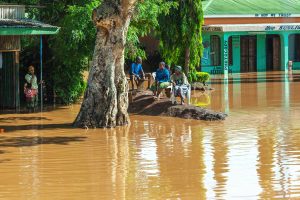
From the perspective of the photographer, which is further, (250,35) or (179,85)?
→ (250,35)

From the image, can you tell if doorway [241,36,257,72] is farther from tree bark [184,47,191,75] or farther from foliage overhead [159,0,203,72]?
tree bark [184,47,191,75]

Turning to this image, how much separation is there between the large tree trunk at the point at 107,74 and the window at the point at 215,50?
936 inches

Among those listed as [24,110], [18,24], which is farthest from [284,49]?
[18,24]

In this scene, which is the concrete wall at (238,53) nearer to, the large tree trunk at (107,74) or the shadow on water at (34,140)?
the large tree trunk at (107,74)

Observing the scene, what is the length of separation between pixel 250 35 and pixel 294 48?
343 cm

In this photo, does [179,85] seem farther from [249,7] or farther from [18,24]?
[249,7]

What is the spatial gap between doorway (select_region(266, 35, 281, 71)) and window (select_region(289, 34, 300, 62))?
3.48ft

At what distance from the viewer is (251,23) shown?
42.0 meters

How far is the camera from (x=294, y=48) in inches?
1797

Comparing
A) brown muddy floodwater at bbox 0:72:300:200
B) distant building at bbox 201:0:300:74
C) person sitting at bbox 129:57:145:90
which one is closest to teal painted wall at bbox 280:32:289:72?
distant building at bbox 201:0:300:74

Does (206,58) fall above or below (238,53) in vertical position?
below

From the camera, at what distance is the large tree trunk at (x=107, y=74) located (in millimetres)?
18281

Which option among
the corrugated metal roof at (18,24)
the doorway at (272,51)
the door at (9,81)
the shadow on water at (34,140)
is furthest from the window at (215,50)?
the shadow on water at (34,140)

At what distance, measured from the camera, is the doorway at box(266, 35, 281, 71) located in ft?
147
